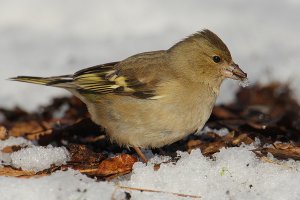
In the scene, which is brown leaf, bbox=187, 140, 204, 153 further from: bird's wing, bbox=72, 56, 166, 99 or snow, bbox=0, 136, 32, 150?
snow, bbox=0, 136, 32, 150

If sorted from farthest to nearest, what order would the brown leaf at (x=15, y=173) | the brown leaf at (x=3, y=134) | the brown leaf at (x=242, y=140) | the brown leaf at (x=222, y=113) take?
the brown leaf at (x=222, y=113) → the brown leaf at (x=3, y=134) → the brown leaf at (x=242, y=140) → the brown leaf at (x=15, y=173)

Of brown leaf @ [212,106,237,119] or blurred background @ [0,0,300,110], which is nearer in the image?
brown leaf @ [212,106,237,119]

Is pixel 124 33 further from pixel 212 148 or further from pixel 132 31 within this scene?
pixel 212 148

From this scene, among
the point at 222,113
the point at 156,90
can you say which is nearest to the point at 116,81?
the point at 156,90

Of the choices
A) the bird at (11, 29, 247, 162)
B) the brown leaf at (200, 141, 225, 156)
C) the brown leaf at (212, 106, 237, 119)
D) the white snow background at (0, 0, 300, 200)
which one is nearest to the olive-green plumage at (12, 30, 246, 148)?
the bird at (11, 29, 247, 162)

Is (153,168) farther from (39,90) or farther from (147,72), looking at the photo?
(39,90)

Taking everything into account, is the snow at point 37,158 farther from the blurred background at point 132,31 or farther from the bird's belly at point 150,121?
the blurred background at point 132,31

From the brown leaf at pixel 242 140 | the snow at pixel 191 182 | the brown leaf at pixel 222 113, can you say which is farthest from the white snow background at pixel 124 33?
the snow at pixel 191 182

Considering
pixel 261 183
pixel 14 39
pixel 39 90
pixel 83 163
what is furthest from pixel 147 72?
pixel 14 39
